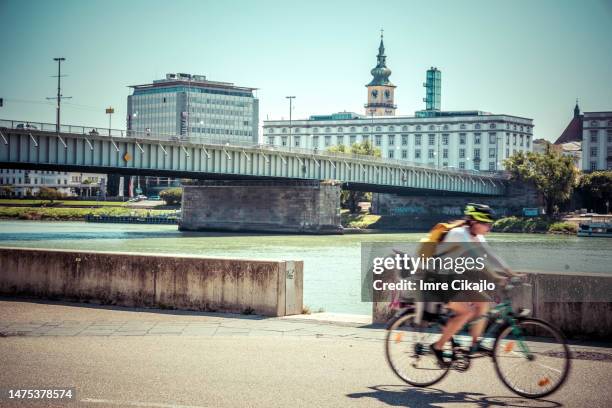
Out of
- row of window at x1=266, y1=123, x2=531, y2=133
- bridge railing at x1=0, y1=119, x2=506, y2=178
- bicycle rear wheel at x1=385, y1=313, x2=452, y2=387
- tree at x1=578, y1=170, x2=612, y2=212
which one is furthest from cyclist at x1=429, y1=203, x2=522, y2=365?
row of window at x1=266, y1=123, x2=531, y2=133

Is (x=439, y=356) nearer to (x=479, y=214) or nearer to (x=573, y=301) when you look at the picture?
(x=479, y=214)

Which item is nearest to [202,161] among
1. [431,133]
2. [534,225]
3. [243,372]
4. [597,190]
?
[534,225]

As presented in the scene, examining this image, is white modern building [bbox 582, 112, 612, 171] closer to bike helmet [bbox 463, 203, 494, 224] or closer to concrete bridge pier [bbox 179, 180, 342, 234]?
concrete bridge pier [bbox 179, 180, 342, 234]

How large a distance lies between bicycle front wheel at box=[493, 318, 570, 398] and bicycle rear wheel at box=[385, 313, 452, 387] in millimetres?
598

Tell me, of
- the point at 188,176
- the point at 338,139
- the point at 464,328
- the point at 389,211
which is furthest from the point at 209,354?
the point at 338,139

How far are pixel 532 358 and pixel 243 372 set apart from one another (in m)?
3.18

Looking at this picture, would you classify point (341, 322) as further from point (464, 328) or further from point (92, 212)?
point (92, 212)

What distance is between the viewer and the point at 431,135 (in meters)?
172

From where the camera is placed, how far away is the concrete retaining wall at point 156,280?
13672 millimetres

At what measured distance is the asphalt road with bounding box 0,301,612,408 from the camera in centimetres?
817

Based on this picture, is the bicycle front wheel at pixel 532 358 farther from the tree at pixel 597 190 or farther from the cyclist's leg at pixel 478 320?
the tree at pixel 597 190

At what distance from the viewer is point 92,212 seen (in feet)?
386

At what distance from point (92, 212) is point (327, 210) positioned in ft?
147

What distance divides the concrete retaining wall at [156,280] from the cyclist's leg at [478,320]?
5327 millimetres
